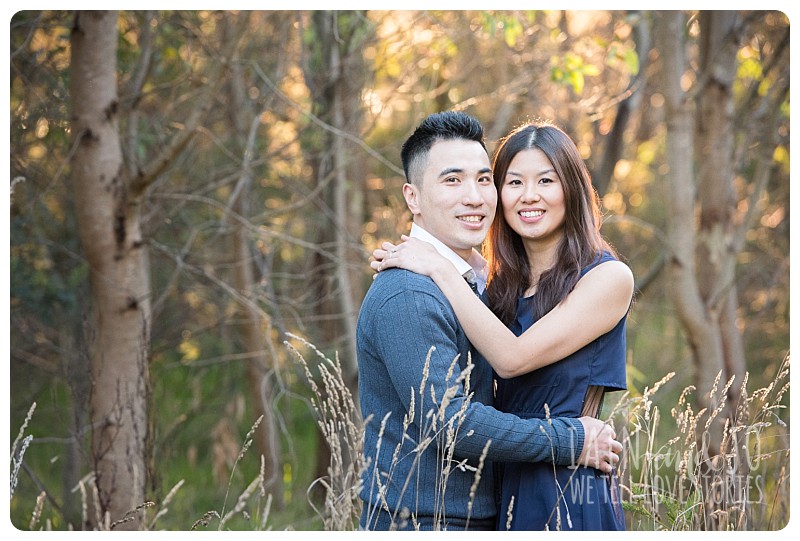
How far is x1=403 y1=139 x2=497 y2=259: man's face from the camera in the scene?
298 cm

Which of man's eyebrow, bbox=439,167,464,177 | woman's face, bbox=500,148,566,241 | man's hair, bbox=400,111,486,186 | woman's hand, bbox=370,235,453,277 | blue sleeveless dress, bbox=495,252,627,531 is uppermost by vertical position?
man's hair, bbox=400,111,486,186

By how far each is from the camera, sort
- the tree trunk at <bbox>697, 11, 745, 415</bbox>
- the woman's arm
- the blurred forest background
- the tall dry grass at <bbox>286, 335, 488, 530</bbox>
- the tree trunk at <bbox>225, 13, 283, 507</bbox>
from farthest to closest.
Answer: the tree trunk at <bbox>225, 13, 283, 507</bbox>, the tree trunk at <bbox>697, 11, 745, 415</bbox>, the blurred forest background, the woman's arm, the tall dry grass at <bbox>286, 335, 488, 530</bbox>

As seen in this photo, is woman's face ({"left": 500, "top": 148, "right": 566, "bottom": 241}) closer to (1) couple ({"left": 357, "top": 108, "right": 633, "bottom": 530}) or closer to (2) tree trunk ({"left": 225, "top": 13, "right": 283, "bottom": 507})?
(1) couple ({"left": 357, "top": 108, "right": 633, "bottom": 530})

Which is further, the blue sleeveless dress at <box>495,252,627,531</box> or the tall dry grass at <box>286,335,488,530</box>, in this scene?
the blue sleeveless dress at <box>495,252,627,531</box>

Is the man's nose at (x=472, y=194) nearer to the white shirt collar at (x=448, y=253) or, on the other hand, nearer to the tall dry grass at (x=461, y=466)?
the white shirt collar at (x=448, y=253)

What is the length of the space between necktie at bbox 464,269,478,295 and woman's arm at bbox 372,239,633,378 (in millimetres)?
187

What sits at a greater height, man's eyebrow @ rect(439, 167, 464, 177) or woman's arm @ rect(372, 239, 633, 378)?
man's eyebrow @ rect(439, 167, 464, 177)

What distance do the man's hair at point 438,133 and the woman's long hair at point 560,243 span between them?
0.16 metres

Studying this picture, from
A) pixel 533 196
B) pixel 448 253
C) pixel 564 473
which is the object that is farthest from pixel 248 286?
pixel 564 473

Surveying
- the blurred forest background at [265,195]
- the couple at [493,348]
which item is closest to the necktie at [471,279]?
the couple at [493,348]

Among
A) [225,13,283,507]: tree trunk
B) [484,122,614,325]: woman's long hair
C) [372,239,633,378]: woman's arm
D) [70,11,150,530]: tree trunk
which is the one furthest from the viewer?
[225,13,283,507]: tree trunk

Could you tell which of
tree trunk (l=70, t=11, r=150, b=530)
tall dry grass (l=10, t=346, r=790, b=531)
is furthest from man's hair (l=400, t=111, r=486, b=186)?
tree trunk (l=70, t=11, r=150, b=530)

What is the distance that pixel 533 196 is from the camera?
9.85 ft
